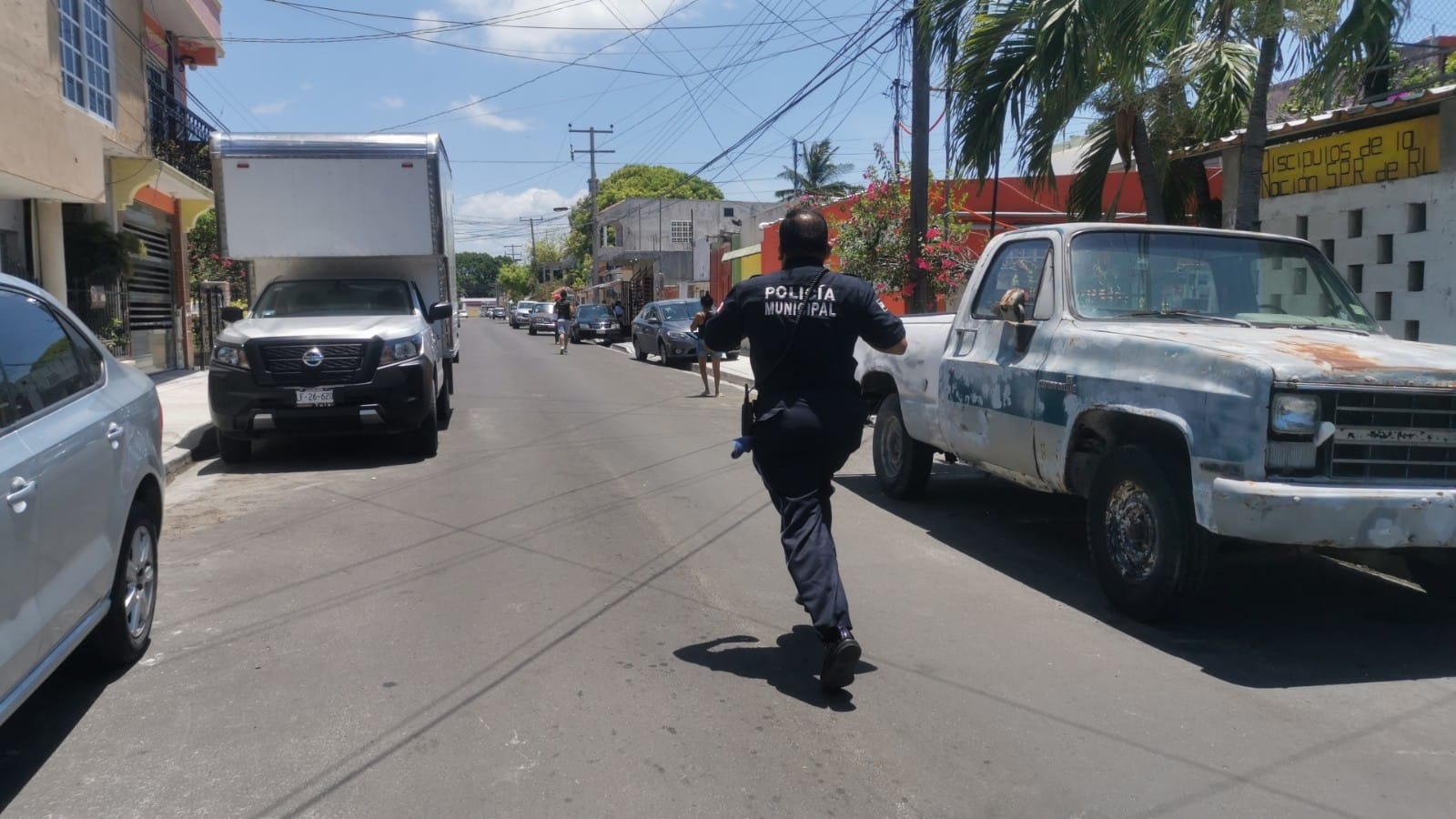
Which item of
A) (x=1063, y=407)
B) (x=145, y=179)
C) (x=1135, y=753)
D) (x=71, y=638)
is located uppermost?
(x=145, y=179)

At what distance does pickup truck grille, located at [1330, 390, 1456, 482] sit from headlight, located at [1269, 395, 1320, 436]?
124 millimetres

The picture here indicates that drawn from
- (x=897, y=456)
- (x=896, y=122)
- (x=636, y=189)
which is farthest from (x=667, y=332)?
(x=636, y=189)

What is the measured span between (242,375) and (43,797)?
6776mm

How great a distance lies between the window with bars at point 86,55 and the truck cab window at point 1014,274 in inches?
513

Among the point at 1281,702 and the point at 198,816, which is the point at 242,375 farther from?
the point at 1281,702

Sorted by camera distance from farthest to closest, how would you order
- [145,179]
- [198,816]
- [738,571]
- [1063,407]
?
1. [145,179]
2. [738,571]
3. [1063,407]
4. [198,816]

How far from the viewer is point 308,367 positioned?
996 cm

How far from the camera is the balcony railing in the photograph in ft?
65.5

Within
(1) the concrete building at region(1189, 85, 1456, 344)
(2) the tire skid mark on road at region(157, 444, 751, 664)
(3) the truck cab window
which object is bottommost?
(2) the tire skid mark on road at region(157, 444, 751, 664)

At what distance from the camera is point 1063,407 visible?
19.9 ft

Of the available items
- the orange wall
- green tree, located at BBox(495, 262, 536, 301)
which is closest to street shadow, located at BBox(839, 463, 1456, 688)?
the orange wall

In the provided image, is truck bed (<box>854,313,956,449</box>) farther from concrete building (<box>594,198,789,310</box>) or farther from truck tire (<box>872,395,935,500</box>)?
concrete building (<box>594,198,789,310</box>)

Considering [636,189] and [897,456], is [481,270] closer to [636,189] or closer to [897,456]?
[636,189]

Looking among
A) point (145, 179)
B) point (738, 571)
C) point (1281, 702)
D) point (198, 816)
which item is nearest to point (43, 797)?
point (198, 816)
